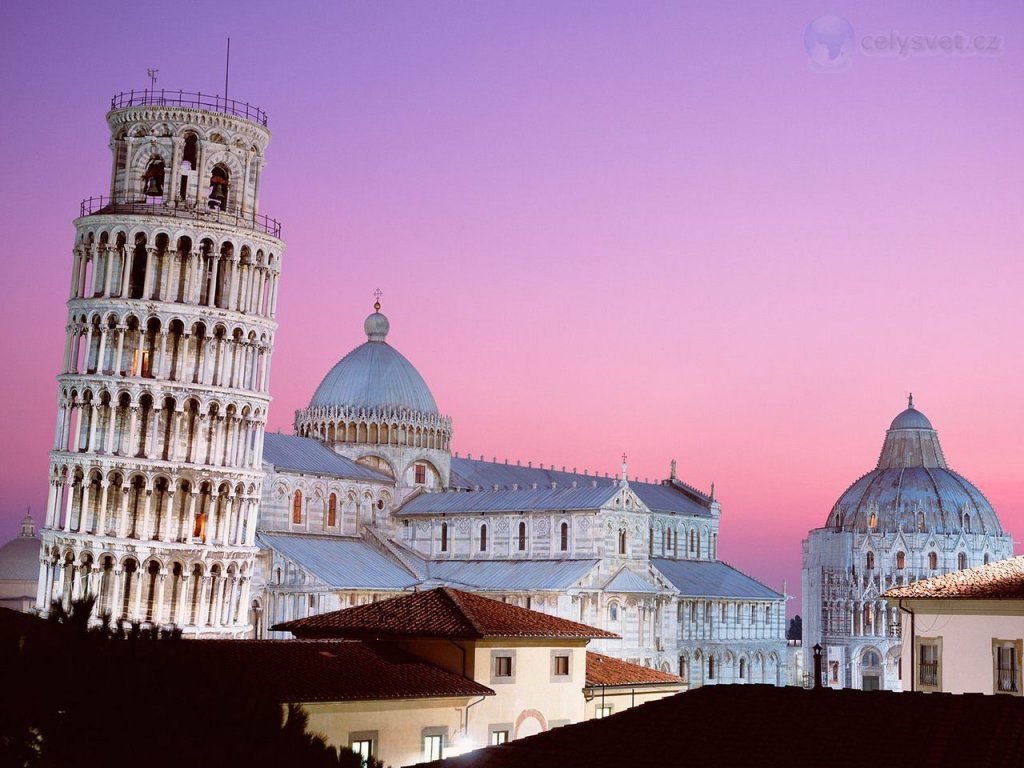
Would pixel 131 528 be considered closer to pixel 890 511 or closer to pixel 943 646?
pixel 943 646

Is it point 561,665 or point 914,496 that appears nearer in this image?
point 561,665

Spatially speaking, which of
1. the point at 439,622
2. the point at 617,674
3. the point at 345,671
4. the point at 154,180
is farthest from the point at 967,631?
the point at 154,180

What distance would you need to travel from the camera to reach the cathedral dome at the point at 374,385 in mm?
94562

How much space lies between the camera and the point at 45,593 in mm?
65500

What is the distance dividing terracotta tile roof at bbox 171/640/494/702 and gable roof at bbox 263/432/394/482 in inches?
1801

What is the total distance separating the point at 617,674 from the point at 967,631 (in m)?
13.5

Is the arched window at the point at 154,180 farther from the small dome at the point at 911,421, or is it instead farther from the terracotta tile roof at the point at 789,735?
the small dome at the point at 911,421

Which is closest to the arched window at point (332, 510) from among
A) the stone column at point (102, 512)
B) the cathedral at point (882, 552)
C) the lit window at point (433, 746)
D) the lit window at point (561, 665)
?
the stone column at point (102, 512)

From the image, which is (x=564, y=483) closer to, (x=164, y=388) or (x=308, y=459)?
(x=308, y=459)

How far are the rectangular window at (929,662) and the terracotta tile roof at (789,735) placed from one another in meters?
13.3

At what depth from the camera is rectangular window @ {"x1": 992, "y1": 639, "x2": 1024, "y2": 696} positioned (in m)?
36.2

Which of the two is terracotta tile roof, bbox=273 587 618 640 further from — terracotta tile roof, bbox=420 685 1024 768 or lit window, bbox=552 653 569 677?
terracotta tile roof, bbox=420 685 1024 768

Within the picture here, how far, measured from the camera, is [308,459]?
290ft

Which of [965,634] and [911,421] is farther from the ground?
[911,421]
